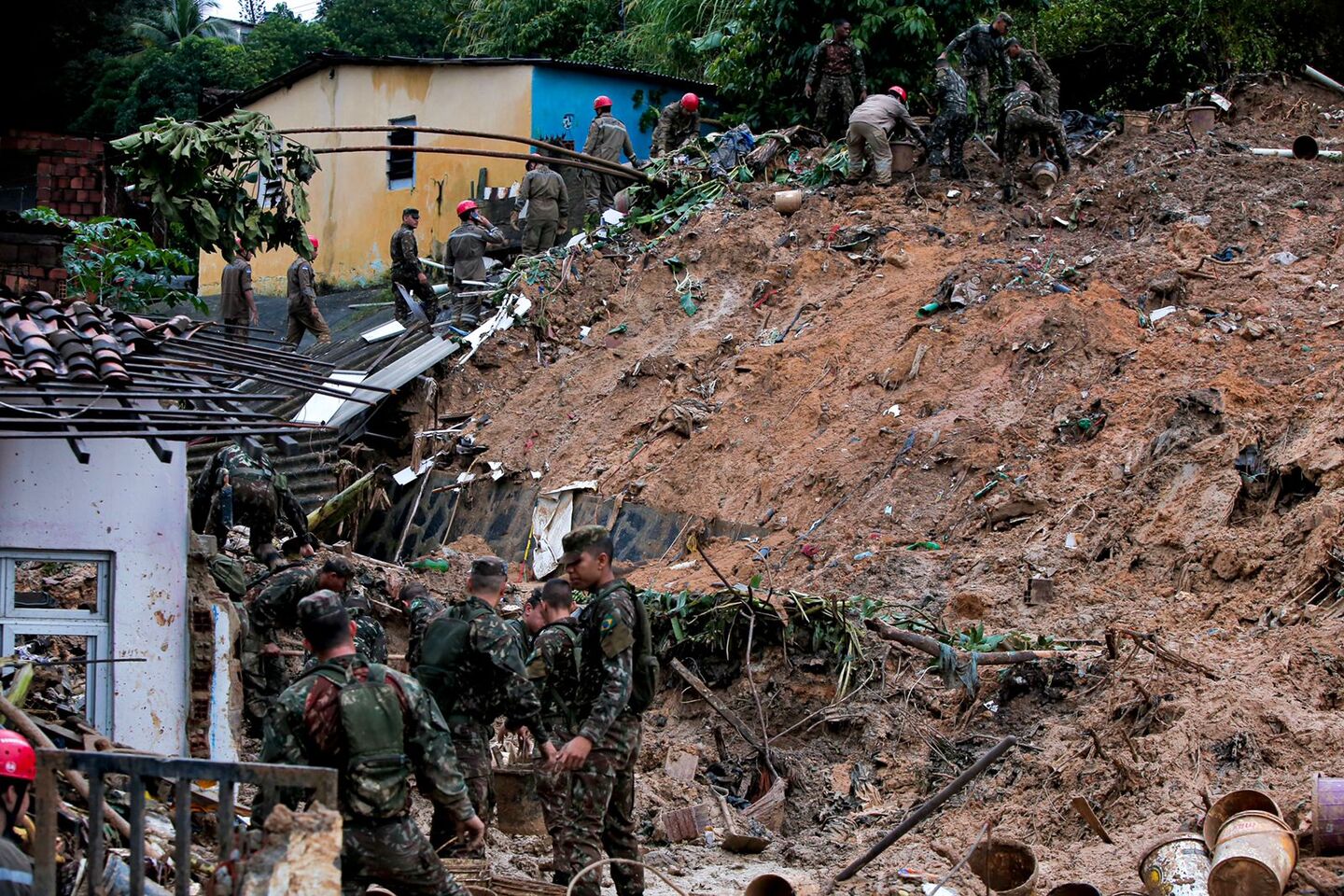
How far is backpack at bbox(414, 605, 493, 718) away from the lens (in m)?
8.09

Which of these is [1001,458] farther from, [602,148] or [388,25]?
[388,25]

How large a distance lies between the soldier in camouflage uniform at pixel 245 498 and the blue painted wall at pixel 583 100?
12.0 m

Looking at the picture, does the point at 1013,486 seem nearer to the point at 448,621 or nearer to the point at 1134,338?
the point at 1134,338

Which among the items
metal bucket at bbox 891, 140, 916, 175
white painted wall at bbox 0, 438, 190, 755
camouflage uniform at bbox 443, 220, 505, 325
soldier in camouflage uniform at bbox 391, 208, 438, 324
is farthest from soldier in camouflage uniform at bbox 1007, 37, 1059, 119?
white painted wall at bbox 0, 438, 190, 755

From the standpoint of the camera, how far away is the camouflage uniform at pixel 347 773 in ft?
20.2

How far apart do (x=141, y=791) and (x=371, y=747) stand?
1009 millimetres

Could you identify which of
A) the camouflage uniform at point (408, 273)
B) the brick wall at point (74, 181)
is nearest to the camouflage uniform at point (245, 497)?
the camouflage uniform at point (408, 273)

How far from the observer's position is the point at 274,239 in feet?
42.2

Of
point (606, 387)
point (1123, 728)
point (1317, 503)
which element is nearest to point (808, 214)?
point (606, 387)

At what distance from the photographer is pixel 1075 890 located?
7238mm

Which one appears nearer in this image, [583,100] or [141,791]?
[141,791]

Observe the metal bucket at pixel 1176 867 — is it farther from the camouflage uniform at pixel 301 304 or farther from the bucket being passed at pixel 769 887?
the camouflage uniform at pixel 301 304

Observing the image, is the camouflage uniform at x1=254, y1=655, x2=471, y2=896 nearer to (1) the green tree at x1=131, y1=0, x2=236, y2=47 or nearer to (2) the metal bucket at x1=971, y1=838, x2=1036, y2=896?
(2) the metal bucket at x1=971, y1=838, x2=1036, y2=896

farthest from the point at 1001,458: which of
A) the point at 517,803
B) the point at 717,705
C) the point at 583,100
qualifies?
the point at 583,100
